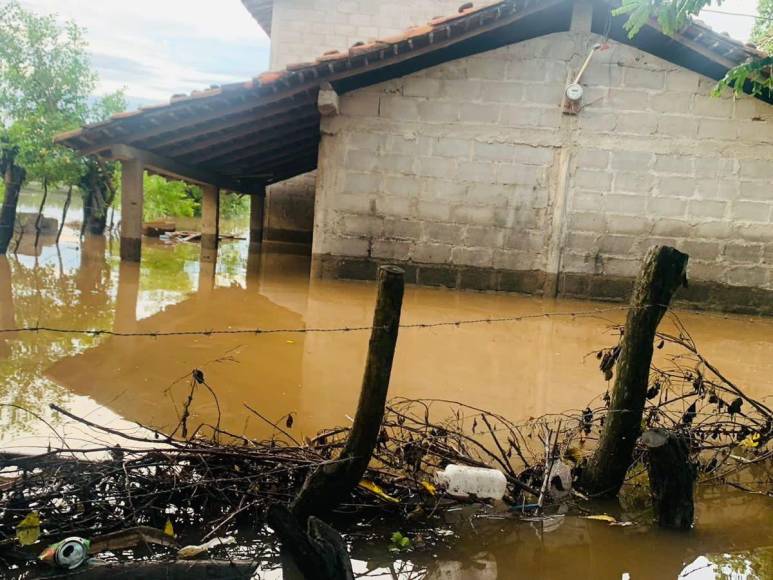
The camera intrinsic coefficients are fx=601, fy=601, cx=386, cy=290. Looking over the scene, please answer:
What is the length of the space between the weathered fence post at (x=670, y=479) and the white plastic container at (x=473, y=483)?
67 cm

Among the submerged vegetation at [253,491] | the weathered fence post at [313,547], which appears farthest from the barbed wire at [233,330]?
the weathered fence post at [313,547]

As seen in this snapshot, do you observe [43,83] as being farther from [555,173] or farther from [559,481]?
[559,481]

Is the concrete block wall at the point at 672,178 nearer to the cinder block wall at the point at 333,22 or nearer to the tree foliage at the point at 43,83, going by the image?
the cinder block wall at the point at 333,22

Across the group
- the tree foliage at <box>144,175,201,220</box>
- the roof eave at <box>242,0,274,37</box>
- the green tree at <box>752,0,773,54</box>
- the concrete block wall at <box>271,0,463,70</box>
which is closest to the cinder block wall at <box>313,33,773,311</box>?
the green tree at <box>752,0,773,54</box>

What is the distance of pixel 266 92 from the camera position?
7988 mm

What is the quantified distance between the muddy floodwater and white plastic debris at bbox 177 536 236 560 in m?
0.26

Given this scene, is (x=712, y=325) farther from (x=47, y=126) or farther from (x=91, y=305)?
(x=47, y=126)

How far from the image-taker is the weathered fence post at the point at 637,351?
2.72m

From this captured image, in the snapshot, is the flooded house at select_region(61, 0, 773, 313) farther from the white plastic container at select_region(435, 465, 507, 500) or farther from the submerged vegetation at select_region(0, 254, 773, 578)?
the white plastic container at select_region(435, 465, 507, 500)

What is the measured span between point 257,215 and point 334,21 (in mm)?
5675

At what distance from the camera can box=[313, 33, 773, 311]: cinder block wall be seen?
8.59 m

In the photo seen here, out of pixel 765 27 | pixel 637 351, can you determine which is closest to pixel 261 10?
pixel 765 27

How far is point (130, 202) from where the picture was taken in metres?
9.73

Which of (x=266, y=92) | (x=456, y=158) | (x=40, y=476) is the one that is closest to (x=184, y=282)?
(x=266, y=92)
